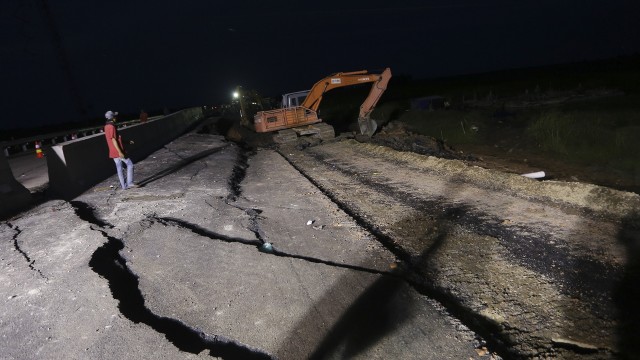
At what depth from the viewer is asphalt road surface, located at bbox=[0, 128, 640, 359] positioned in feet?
10.9

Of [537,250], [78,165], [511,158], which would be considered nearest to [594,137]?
[511,158]

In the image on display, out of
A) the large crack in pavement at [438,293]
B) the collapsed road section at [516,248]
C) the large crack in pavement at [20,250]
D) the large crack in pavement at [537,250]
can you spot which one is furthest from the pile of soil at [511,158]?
the large crack in pavement at [20,250]

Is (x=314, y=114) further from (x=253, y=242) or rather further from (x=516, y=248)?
(x=516, y=248)

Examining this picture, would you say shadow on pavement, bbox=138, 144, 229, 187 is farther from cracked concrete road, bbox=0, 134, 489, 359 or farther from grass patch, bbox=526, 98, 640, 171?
grass patch, bbox=526, 98, 640, 171

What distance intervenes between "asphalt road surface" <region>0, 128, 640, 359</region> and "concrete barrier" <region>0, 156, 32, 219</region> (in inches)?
23.8

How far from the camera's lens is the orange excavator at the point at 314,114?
16047 millimetres

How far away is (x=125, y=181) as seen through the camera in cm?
928

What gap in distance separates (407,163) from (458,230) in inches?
210

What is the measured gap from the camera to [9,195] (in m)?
7.64

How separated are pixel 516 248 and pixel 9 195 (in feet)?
30.4

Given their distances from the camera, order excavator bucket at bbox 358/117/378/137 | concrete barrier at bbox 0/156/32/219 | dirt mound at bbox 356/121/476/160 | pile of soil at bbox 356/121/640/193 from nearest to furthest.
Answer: concrete barrier at bbox 0/156/32/219 < pile of soil at bbox 356/121/640/193 < dirt mound at bbox 356/121/476/160 < excavator bucket at bbox 358/117/378/137

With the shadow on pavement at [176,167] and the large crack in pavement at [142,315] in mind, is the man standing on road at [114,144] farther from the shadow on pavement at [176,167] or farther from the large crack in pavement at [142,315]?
the large crack in pavement at [142,315]

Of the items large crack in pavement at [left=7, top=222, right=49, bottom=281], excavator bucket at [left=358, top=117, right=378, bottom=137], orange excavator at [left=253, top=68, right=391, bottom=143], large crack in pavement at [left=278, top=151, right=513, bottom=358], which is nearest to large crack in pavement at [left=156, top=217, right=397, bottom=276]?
large crack in pavement at [left=278, top=151, right=513, bottom=358]

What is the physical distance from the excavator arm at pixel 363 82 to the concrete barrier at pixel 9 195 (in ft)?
38.3
